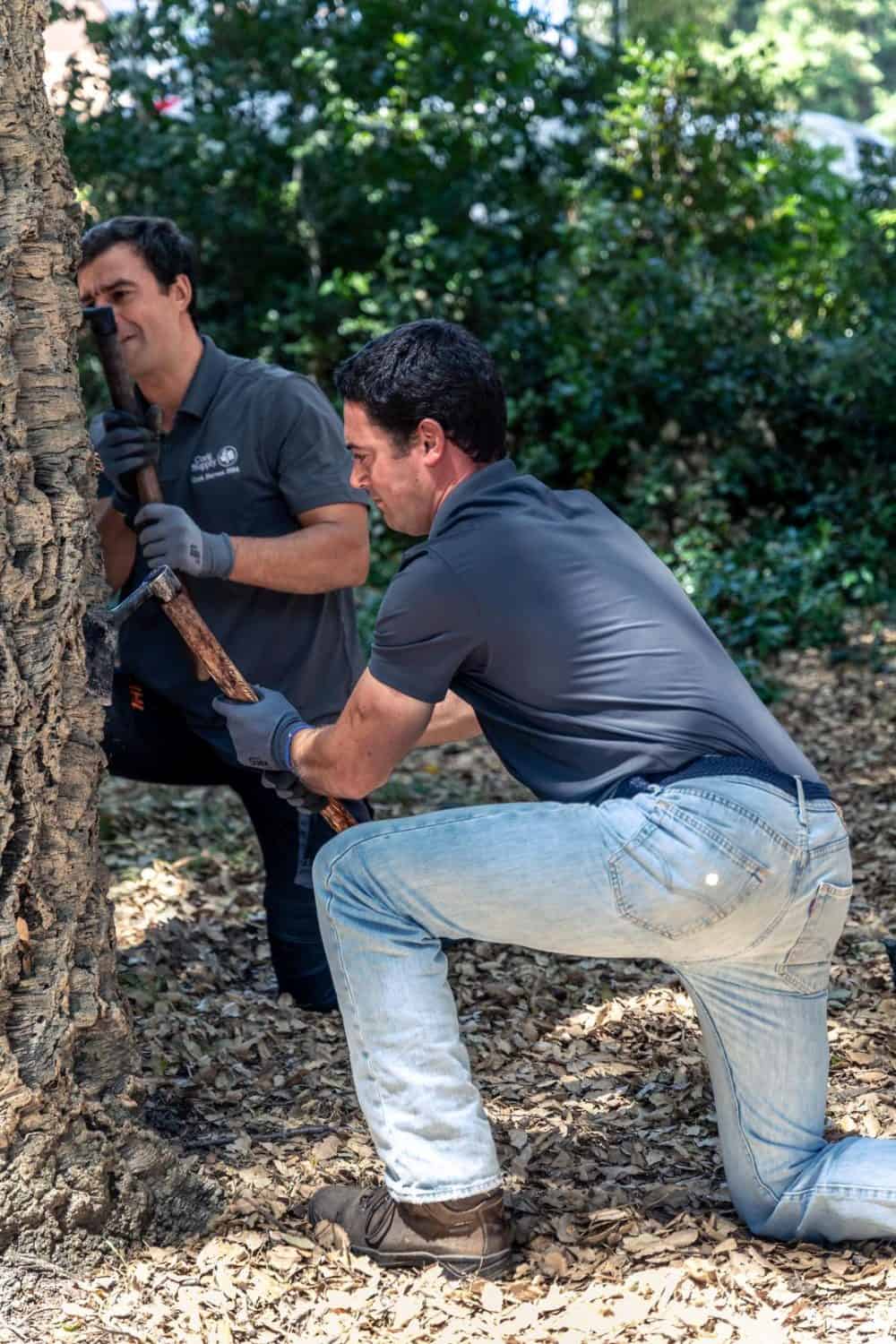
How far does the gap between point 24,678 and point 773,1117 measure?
1.60 meters

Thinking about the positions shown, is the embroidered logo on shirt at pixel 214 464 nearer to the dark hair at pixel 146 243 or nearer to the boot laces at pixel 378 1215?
the dark hair at pixel 146 243

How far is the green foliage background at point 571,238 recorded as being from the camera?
8.77 m

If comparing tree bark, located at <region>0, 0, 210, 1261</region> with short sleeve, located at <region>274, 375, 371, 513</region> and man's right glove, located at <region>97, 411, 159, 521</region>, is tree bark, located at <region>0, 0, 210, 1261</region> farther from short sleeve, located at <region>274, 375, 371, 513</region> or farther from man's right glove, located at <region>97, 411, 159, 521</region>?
short sleeve, located at <region>274, 375, 371, 513</region>

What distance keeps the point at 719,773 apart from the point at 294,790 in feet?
3.35

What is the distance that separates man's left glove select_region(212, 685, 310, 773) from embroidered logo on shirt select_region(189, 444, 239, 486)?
0.90 m

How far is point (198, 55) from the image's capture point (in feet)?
30.1

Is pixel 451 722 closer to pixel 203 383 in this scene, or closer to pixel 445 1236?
pixel 445 1236

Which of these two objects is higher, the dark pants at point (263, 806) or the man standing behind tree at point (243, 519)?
the man standing behind tree at point (243, 519)

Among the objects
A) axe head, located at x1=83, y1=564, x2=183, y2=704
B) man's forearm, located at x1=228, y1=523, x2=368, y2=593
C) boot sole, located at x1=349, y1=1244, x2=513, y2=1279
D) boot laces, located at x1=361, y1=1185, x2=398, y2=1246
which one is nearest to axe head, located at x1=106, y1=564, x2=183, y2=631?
axe head, located at x1=83, y1=564, x2=183, y2=704

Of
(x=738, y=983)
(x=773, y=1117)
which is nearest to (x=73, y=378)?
(x=738, y=983)

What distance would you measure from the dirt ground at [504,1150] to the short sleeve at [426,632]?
3.59 ft

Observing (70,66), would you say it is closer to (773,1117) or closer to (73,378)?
(73,378)

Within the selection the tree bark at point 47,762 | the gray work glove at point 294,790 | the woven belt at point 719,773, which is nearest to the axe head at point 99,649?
the tree bark at point 47,762

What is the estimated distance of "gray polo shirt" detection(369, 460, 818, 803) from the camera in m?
2.66
